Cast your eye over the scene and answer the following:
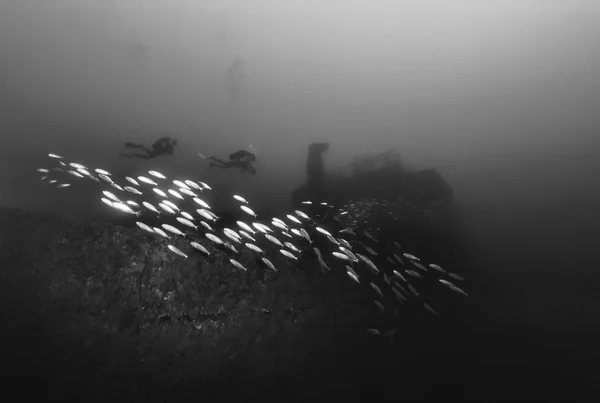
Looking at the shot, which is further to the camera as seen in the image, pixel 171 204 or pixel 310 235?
pixel 310 235

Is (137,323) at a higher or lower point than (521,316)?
higher

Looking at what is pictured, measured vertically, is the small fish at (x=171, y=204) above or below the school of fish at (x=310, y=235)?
above

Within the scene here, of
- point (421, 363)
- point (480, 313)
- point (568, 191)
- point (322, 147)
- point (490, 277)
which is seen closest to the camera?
point (421, 363)

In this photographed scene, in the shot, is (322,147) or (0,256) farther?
(322,147)

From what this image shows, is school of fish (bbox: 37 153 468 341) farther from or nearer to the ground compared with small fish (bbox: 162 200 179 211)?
nearer to the ground

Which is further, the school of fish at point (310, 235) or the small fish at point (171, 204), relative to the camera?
the school of fish at point (310, 235)

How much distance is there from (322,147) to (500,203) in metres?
27.3

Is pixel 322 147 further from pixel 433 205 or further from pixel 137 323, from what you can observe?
pixel 137 323

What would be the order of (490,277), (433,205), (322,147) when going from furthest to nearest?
(490,277)
(433,205)
(322,147)

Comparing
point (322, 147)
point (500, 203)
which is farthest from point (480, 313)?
point (500, 203)

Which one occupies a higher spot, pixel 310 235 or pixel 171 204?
pixel 171 204

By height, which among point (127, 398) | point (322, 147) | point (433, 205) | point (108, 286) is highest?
point (322, 147)

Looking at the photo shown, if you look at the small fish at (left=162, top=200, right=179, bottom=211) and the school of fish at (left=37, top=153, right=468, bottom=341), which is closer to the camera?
the small fish at (left=162, top=200, right=179, bottom=211)

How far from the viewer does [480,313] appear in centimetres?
1972
